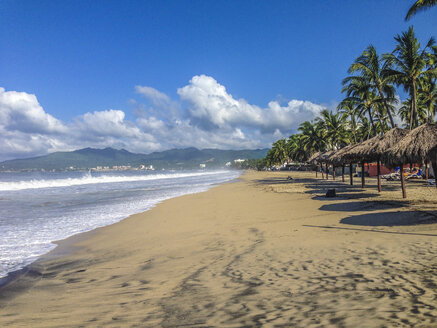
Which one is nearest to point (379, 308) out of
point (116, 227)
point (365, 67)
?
point (116, 227)

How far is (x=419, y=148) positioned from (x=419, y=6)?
9583mm

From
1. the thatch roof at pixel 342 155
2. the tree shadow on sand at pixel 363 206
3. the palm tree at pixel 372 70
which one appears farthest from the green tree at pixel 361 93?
the tree shadow on sand at pixel 363 206

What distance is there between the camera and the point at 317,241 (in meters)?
5.09

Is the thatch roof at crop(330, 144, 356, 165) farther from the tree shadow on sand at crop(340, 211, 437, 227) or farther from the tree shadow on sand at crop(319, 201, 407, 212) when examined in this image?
the tree shadow on sand at crop(340, 211, 437, 227)

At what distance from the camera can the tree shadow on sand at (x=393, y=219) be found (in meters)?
6.08

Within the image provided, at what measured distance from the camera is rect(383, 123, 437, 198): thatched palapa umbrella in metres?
8.46

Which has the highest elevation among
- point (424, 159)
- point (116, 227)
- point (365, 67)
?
point (365, 67)

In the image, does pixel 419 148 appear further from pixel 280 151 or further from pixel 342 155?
pixel 280 151

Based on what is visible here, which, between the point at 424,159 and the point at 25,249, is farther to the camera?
the point at 424,159

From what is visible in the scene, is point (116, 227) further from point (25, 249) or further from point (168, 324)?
point (168, 324)

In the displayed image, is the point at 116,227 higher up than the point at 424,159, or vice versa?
the point at 424,159

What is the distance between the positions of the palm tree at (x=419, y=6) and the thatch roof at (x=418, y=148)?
8.17 metres

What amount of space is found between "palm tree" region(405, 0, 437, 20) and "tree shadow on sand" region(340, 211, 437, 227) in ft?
39.7

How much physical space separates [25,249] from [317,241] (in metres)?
5.99
